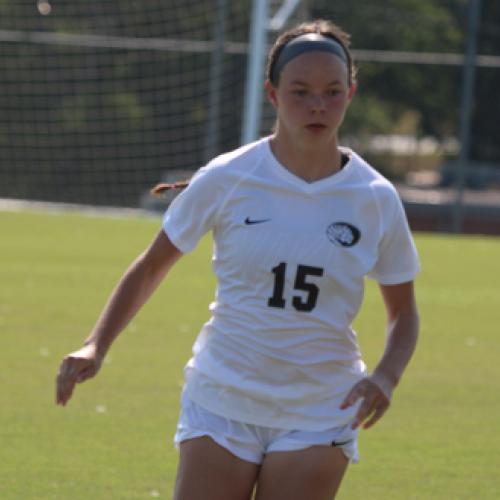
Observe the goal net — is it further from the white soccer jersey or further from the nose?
the nose

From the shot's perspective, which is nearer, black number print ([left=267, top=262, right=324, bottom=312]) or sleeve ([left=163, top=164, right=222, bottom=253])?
black number print ([left=267, top=262, right=324, bottom=312])

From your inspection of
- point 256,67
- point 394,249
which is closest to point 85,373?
point 394,249

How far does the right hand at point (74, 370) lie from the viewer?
4355 millimetres

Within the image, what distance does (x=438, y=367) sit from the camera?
1127cm

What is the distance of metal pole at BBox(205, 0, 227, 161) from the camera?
2623 cm

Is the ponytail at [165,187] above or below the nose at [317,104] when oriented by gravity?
below

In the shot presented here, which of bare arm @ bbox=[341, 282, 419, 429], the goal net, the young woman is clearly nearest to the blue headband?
the young woman

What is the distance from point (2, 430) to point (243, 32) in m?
21.8

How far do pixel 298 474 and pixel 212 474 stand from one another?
252 mm

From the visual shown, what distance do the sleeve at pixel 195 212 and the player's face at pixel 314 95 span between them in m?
0.30

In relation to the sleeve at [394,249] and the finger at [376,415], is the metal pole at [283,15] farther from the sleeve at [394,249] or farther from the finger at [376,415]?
the finger at [376,415]

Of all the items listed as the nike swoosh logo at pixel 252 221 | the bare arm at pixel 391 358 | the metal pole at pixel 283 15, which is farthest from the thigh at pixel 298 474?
the metal pole at pixel 283 15

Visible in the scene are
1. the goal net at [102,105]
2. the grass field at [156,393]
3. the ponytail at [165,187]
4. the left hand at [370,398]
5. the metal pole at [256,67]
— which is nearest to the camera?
the left hand at [370,398]

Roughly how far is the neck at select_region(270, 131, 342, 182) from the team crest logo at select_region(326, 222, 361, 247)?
0.56ft
